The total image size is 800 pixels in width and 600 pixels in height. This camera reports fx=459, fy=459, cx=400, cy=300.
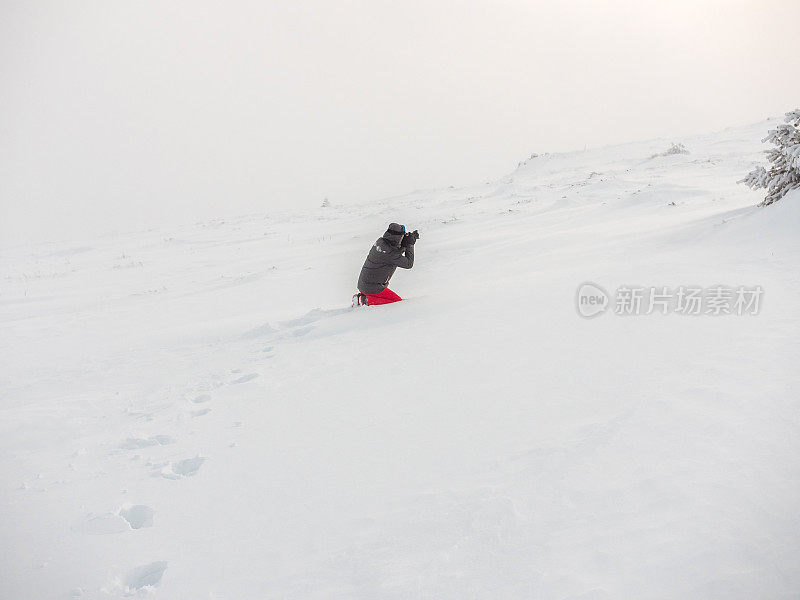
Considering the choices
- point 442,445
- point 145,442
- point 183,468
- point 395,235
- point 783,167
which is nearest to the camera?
point 442,445

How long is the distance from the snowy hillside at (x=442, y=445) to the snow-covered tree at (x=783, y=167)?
1.54 ft

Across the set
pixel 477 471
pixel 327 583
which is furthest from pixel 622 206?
pixel 327 583

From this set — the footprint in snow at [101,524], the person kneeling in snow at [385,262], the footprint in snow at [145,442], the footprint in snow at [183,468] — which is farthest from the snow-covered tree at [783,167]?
the footprint in snow at [101,524]

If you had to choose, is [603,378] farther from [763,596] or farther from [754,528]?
[763,596]

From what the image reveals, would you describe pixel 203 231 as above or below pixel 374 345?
above

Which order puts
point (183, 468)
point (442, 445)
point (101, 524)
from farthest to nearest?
point (183, 468)
point (442, 445)
point (101, 524)

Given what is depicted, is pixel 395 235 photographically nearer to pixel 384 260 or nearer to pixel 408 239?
pixel 408 239

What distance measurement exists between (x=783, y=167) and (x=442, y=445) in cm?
707

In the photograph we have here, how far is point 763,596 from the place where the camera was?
1560 millimetres

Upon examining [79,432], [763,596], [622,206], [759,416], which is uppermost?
[622,206]

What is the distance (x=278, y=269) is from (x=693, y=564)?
10.9 metres

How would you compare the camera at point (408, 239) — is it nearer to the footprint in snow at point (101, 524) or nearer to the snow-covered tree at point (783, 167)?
the footprint in snow at point (101, 524)

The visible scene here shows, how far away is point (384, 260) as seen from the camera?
6.45m

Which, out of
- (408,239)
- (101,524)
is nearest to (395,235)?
(408,239)
